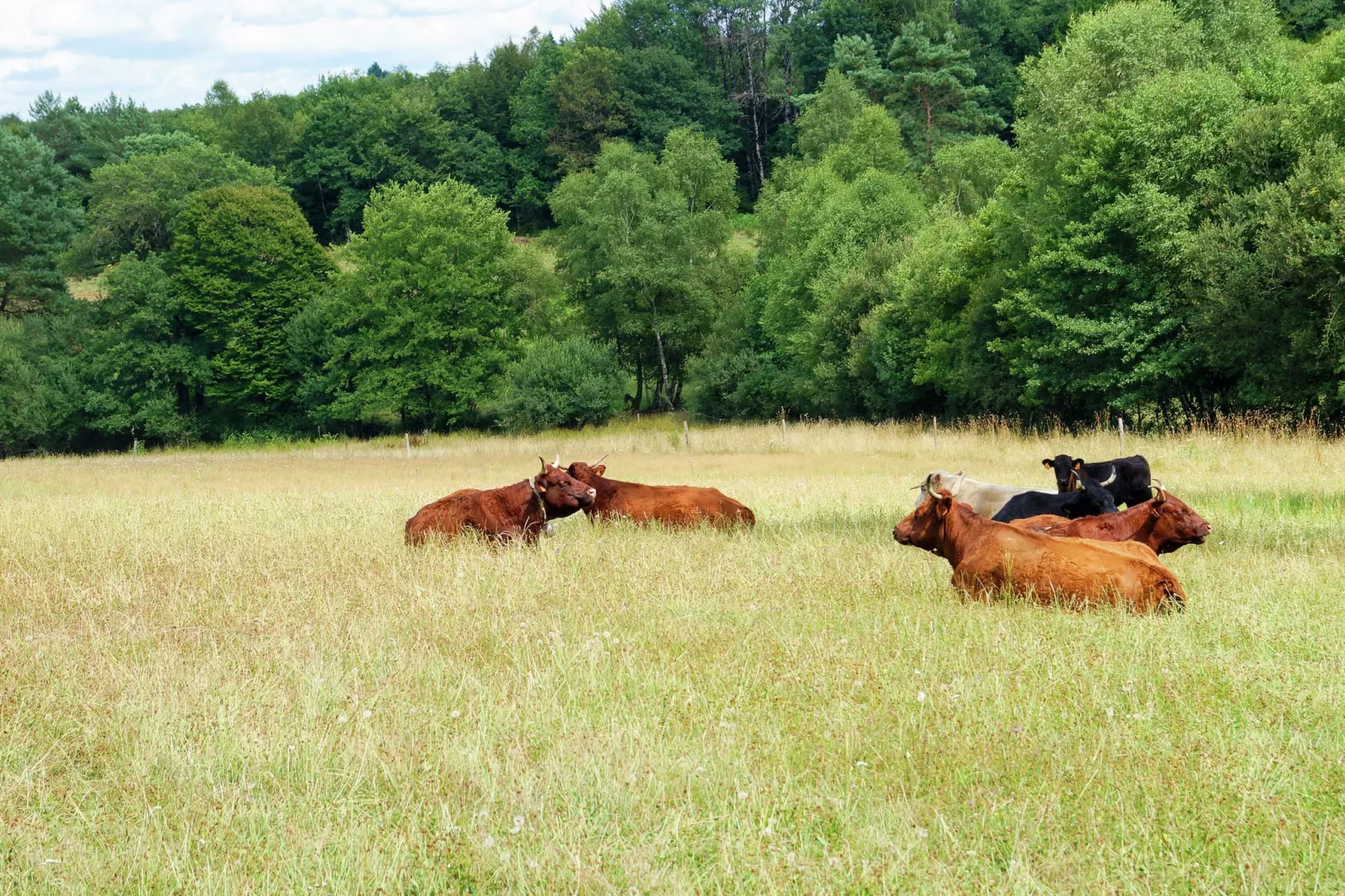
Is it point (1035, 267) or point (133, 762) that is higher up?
point (1035, 267)

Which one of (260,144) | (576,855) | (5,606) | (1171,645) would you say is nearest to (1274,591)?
(1171,645)

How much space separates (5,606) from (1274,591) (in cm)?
1152

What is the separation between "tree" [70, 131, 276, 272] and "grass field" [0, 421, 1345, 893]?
54.0m

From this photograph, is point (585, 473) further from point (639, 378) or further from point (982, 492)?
point (639, 378)

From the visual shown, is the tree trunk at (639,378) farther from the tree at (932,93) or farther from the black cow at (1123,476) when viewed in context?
the black cow at (1123,476)

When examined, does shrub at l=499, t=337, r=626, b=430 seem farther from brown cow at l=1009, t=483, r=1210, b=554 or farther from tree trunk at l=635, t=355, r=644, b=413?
brown cow at l=1009, t=483, r=1210, b=554

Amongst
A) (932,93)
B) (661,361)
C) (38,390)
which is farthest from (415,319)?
(932,93)

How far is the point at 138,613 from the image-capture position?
9375 mm

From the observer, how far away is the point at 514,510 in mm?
12984

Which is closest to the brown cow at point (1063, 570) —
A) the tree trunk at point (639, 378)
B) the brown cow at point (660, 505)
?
the brown cow at point (660, 505)

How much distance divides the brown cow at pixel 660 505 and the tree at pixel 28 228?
62307 mm

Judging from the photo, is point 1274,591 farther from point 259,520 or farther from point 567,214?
point 567,214

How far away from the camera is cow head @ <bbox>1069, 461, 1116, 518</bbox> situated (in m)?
12.6

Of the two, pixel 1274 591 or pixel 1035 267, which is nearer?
pixel 1274 591
